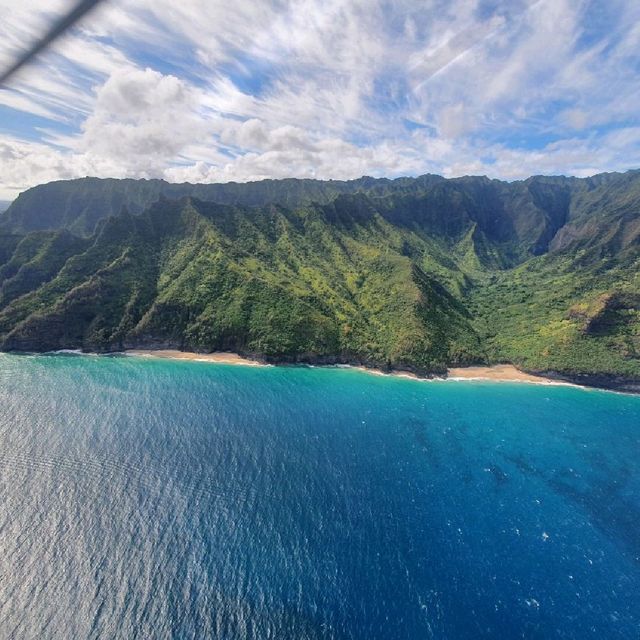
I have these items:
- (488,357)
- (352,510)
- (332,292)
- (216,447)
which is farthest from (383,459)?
(332,292)

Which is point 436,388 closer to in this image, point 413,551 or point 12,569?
point 413,551

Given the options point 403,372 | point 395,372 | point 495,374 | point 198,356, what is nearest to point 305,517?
point 395,372

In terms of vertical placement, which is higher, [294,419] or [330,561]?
[294,419]

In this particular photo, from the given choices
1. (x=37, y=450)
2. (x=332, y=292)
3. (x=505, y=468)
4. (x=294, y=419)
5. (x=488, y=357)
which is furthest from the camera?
(x=332, y=292)

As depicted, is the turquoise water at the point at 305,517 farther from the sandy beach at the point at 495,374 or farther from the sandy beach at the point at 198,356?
the sandy beach at the point at 495,374

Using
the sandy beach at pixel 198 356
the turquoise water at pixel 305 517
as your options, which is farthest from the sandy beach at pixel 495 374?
the sandy beach at pixel 198 356

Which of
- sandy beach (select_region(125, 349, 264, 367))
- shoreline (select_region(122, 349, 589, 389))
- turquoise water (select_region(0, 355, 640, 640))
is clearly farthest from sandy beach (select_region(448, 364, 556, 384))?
sandy beach (select_region(125, 349, 264, 367))
